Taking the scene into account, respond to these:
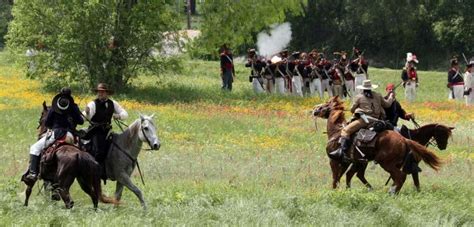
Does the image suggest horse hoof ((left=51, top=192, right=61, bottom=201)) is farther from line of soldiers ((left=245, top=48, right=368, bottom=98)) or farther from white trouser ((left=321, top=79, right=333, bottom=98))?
white trouser ((left=321, top=79, right=333, bottom=98))

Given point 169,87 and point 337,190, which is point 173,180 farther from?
point 169,87

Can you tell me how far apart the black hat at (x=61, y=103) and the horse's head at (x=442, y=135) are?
7.96m

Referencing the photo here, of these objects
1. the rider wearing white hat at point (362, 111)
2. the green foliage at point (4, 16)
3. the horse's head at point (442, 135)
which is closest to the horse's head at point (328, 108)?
the rider wearing white hat at point (362, 111)

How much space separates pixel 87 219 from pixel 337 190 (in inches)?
213

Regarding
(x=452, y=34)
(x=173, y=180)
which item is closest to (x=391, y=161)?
(x=173, y=180)

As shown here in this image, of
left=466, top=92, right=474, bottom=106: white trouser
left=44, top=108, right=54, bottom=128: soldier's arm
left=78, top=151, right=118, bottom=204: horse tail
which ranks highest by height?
left=44, top=108, right=54, bottom=128: soldier's arm

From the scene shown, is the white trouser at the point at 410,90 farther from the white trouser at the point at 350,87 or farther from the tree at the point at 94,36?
the tree at the point at 94,36

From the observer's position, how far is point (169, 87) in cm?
3503

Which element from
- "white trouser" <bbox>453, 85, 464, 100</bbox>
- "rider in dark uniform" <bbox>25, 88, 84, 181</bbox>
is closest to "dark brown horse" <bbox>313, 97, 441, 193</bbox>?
"rider in dark uniform" <bbox>25, 88, 84, 181</bbox>

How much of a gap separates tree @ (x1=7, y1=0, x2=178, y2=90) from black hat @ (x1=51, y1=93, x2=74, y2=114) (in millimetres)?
18382

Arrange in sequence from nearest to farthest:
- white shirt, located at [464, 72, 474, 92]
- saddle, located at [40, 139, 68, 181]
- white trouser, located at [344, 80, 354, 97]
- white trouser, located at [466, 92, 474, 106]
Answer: saddle, located at [40, 139, 68, 181], white shirt, located at [464, 72, 474, 92], white trouser, located at [466, 92, 474, 106], white trouser, located at [344, 80, 354, 97]

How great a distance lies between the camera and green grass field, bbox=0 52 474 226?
12852mm

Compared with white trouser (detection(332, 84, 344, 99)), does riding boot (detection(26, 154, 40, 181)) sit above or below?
above

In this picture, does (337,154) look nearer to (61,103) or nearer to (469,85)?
(61,103)
